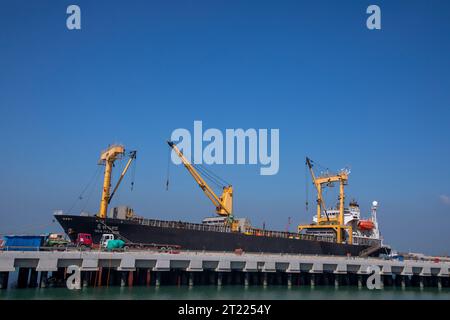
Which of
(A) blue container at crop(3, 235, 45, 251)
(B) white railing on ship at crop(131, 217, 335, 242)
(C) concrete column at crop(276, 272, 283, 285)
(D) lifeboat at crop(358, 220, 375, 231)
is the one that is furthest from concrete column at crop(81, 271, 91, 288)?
(D) lifeboat at crop(358, 220, 375, 231)

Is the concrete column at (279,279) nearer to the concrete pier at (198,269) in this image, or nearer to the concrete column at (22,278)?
the concrete pier at (198,269)

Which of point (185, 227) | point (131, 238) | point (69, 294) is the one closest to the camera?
point (69, 294)

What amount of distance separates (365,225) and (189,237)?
37959 millimetres

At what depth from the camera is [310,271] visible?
37.1 m

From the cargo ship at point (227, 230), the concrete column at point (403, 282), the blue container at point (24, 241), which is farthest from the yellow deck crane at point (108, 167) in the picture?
the concrete column at point (403, 282)

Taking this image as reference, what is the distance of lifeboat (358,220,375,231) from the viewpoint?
70.6 m

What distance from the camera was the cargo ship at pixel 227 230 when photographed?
141 feet

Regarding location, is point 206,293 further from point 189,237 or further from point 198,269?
point 189,237

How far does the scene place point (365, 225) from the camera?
232ft
